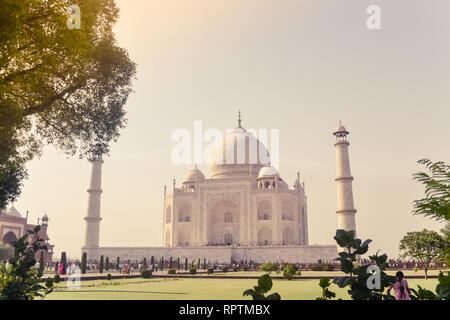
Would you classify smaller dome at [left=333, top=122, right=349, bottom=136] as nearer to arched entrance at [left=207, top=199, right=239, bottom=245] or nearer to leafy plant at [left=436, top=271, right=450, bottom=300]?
arched entrance at [left=207, top=199, right=239, bottom=245]

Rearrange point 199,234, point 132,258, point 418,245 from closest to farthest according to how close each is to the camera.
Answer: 1. point 418,245
2. point 132,258
3. point 199,234

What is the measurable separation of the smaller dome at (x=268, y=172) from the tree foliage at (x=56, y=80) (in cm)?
3284

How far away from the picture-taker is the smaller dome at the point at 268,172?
1696 inches

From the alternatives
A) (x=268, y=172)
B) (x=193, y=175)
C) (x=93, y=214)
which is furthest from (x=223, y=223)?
(x=93, y=214)

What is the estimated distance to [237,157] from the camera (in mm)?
46875

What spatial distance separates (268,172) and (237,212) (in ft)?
18.2

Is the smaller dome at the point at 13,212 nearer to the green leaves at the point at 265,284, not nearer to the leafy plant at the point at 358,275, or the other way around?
the green leaves at the point at 265,284

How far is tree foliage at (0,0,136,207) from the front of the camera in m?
7.70

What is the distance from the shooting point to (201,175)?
4634cm

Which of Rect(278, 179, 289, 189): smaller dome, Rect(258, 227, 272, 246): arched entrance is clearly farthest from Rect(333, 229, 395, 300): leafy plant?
Rect(278, 179, 289, 189): smaller dome

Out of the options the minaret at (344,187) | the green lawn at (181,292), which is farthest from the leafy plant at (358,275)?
the minaret at (344,187)
